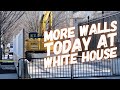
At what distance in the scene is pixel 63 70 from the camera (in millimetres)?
16219

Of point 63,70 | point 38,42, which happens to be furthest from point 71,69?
point 38,42

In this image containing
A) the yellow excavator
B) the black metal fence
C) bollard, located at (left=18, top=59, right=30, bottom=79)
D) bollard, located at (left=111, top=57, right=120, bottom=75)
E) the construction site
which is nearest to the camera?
bollard, located at (left=18, top=59, right=30, bottom=79)

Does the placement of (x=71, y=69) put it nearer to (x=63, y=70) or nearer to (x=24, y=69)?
(x=63, y=70)

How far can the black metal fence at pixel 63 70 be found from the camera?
14406 mm

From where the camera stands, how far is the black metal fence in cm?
1441

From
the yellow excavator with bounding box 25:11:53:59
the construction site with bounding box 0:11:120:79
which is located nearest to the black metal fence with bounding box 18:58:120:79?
the construction site with bounding box 0:11:120:79

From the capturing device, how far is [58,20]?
1821 inches

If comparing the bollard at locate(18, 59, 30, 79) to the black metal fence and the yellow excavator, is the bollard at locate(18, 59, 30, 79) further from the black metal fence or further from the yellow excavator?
the yellow excavator

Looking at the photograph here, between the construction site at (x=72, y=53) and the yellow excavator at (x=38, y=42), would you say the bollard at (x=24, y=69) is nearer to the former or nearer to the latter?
the construction site at (x=72, y=53)

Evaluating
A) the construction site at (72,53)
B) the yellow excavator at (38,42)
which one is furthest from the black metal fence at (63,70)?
the yellow excavator at (38,42)

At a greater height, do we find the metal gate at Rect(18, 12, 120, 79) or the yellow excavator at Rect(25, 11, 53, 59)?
the yellow excavator at Rect(25, 11, 53, 59)
